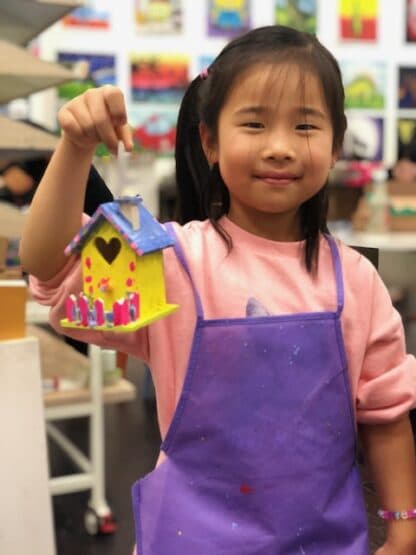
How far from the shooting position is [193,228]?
714 millimetres

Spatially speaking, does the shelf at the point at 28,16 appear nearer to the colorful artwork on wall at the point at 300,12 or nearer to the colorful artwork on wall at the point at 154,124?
the colorful artwork on wall at the point at 154,124

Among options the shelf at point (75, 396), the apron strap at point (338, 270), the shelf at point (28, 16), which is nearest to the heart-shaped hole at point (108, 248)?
the apron strap at point (338, 270)

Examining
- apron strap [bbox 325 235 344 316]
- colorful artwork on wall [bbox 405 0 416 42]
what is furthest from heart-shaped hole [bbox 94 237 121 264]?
colorful artwork on wall [bbox 405 0 416 42]

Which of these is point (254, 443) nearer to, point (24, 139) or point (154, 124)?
point (24, 139)

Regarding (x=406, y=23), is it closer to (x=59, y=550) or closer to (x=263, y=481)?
(x=59, y=550)

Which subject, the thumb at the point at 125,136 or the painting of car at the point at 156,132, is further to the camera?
the painting of car at the point at 156,132

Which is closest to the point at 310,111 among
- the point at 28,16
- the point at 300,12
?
the point at 28,16

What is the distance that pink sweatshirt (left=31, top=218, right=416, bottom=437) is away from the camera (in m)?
0.67

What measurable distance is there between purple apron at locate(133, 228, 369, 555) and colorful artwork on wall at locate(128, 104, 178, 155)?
277cm

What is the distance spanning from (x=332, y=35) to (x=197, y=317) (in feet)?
10.6

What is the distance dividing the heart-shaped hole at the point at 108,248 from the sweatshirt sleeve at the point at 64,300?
0.16 feet

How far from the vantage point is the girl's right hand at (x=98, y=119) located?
565 mm

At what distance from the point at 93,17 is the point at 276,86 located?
3044 millimetres

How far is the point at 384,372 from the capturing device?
0.71 m
